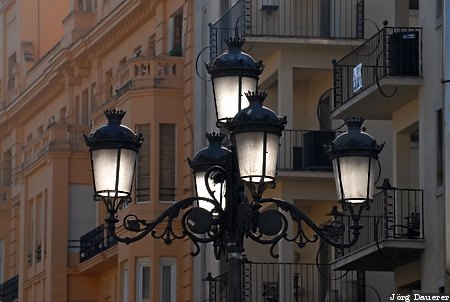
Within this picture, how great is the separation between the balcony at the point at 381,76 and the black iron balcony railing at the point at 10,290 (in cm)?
2806

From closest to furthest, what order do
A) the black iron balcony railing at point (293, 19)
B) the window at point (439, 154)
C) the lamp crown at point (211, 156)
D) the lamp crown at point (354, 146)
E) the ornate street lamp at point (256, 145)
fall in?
the ornate street lamp at point (256, 145)
the lamp crown at point (354, 146)
the lamp crown at point (211, 156)
the window at point (439, 154)
the black iron balcony railing at point (293, 19)

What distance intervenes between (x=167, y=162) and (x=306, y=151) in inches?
376

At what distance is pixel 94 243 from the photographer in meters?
49.8

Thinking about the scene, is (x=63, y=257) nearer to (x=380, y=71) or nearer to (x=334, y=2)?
(x=334, y=2)

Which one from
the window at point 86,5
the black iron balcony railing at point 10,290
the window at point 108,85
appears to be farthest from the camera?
the black iron balcony railing at point 10,290

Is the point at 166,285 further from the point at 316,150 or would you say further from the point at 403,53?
the point at 403,53

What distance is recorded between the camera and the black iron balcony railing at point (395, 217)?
29641mm

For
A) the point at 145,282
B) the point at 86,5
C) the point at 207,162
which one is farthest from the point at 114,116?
the point at 86,5

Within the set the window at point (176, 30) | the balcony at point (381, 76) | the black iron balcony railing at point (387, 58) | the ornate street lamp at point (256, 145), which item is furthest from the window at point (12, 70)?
the ornate street lamp at point (256, 145)

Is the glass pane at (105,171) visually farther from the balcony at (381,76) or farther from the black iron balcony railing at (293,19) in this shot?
the black iron balcony railing at (293,19)

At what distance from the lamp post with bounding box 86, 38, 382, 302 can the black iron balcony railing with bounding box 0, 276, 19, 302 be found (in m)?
40.7

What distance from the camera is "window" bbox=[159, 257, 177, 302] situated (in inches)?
1736

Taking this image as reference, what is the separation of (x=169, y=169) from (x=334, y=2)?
9.76 m

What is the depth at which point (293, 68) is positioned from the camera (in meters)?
36.4
